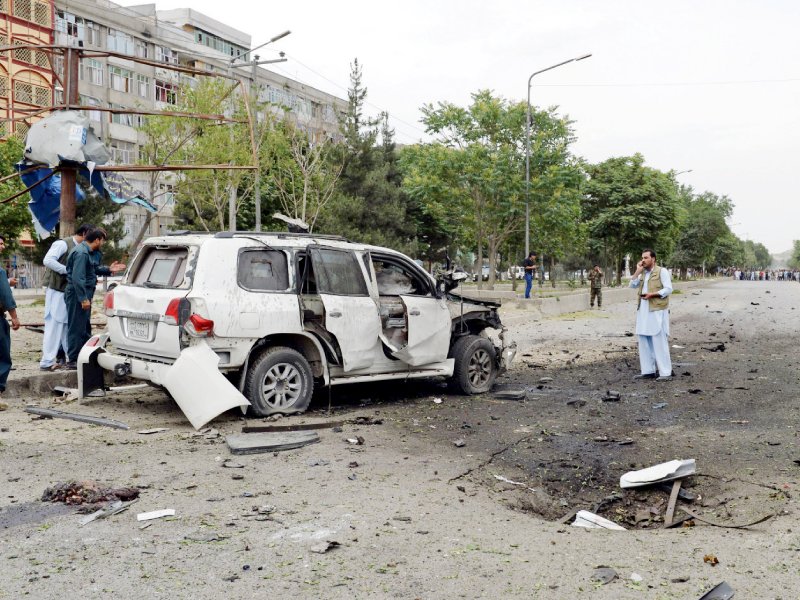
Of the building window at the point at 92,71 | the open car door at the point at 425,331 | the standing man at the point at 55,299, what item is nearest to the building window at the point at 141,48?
the building window at the point at 92,71

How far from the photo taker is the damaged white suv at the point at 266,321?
296 inches

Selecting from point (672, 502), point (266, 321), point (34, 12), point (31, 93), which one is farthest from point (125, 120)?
point (672, 502)

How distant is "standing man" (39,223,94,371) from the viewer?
9.96 metres

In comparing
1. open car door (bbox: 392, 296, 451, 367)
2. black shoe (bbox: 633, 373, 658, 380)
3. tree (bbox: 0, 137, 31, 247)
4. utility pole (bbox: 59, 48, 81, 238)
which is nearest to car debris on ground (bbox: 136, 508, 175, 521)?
open car door (bbox: 392, 296, 451, 367)

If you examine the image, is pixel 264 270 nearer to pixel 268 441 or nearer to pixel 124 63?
pixel 268 441

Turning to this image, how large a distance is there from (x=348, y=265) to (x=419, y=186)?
28.3 m

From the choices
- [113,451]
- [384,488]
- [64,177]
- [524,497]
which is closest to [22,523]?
[113,451]

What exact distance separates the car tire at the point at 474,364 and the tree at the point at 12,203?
92.0ft

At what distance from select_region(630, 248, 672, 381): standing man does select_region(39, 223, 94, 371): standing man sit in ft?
24.6

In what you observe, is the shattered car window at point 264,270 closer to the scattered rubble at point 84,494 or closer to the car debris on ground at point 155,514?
the scattered rubble at point 84,494

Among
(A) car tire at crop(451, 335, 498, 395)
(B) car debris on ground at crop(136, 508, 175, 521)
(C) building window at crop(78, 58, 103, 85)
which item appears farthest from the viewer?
(C) building window at crop(78, 58, 103, 85)

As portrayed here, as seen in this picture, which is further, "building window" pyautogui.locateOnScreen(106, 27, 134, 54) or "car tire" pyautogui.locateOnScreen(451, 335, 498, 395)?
"building window" pyautogui.locateOnScreen(106, 27, 134, 54)

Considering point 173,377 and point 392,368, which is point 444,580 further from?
point 392,368

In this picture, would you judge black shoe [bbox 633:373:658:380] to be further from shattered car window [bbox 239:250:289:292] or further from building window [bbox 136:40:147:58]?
building window [bbox 136:40:147:58]
